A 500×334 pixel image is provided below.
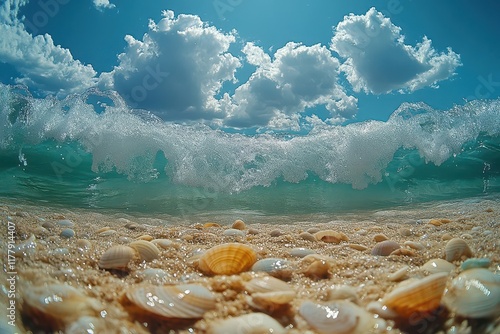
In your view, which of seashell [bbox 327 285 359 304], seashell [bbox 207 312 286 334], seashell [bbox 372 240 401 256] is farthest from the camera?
seashell [bbox 372 240 401 256]

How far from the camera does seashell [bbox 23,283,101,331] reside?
1020 millimetres

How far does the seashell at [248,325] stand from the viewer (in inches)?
38.8

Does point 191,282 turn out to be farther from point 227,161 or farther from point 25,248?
point 227,161

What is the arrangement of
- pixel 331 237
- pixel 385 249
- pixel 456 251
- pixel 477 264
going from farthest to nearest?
pixel 331 237, pixel 385 249, pixel 456 251, pixel 477 264

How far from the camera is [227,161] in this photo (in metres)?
8.64

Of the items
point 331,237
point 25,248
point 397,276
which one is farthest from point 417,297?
point 25,248

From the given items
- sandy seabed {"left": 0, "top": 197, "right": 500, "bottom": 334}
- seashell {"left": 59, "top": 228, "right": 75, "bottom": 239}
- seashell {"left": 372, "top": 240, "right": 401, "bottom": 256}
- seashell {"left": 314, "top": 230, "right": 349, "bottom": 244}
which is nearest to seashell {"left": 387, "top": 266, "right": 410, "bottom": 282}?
sandy seabed {"left": 0, "top": 197, "right": 500, "bottom": 334}

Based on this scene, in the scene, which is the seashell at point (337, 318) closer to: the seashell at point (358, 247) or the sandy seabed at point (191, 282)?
the sandy seabed at point (191, 282)

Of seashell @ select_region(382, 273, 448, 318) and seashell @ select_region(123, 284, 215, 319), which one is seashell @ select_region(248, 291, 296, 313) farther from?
seashell @ select_region(382, 273, 448, 318)

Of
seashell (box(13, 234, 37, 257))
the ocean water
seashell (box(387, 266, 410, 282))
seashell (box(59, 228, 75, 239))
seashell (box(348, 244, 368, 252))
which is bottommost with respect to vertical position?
seashell (box(348, 244, 368, 252))

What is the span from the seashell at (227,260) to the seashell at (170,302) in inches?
14.6

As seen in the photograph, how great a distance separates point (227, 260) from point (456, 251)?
122 cm

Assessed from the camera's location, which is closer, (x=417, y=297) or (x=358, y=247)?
(x=417, y=297)

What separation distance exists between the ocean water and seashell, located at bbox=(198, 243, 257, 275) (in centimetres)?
405
